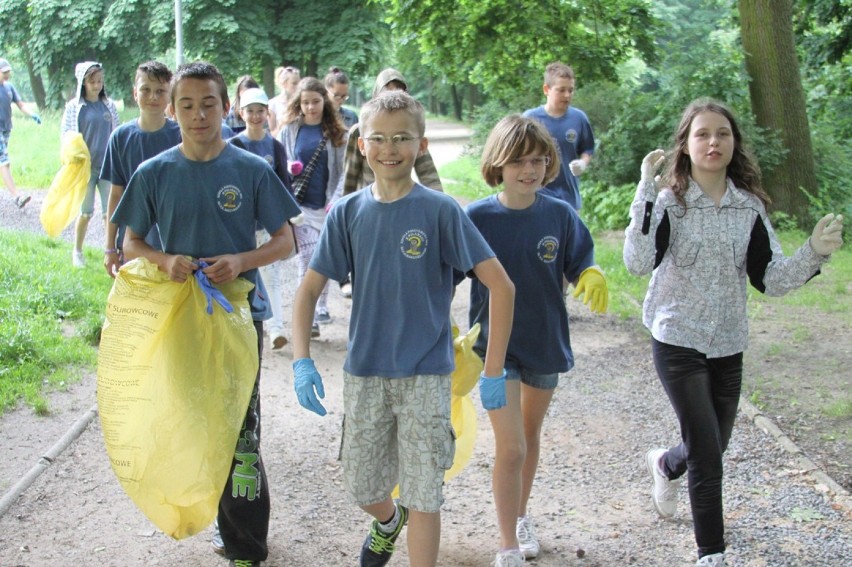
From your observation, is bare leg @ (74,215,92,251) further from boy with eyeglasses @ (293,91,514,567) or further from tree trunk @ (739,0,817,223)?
tree trunk @ (739,0,817,223)

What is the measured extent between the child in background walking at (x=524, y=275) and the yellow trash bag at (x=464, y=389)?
0.11 meters

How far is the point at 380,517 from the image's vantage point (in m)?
3.74

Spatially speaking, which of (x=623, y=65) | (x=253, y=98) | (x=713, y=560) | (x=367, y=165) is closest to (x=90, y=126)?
(x=253, y=98)

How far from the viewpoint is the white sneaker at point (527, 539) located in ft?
14.2

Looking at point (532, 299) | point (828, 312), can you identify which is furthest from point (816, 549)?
point (828, 312)

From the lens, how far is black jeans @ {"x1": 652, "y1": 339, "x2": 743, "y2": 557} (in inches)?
155

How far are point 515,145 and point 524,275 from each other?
0.51 metres

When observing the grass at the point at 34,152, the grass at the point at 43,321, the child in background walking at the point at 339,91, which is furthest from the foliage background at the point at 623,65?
the grass at the point at 43,321

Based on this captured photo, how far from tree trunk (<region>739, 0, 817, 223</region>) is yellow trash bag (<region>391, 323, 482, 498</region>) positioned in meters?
10.0

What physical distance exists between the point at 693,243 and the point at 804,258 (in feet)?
1.38

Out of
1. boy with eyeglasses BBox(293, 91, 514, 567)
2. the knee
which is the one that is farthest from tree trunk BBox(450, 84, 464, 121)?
boy with eyeglasses BBox(293, 91, 514, 567)

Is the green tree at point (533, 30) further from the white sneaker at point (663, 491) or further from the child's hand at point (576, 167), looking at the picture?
the white sneaker at point (663, 491)

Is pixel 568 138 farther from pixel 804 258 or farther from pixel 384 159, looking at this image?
pixel 384 159

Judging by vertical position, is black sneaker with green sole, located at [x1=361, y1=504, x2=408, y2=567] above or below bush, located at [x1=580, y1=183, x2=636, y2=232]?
above
